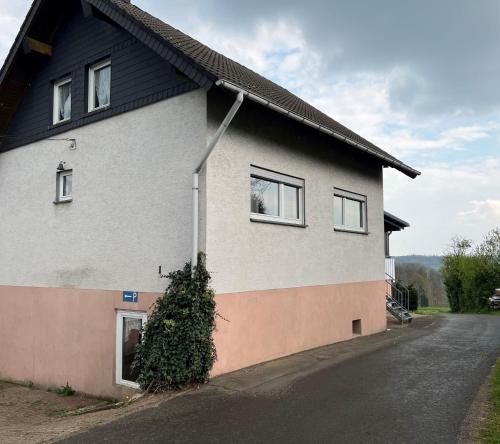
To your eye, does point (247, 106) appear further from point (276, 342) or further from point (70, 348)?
point (70, 348)

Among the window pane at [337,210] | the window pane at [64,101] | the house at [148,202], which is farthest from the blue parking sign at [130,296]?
the window pane at [337,210]

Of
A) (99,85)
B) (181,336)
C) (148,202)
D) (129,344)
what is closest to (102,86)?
(99,85)

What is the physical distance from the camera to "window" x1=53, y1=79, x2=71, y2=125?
11.5m

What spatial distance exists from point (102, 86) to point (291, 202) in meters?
4.85

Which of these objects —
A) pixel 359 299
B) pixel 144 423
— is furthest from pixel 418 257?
pixel 144 423

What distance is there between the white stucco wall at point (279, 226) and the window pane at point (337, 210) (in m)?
0.35

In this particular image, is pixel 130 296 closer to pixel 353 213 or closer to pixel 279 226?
pixel 279 226

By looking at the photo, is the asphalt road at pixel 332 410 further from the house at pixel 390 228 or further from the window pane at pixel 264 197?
the house at pixel 390 228

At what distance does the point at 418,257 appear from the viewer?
126562mm

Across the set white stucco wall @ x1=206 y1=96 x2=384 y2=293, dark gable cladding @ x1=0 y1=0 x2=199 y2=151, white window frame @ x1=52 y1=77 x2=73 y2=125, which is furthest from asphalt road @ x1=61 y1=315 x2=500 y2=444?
white window frame @ x1=52 y1=77 x2=73 y2=125

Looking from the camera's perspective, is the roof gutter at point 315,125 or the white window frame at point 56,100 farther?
the white window frame at point 56,100

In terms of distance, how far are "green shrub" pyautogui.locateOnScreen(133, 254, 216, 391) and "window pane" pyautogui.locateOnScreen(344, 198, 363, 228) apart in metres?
5.78

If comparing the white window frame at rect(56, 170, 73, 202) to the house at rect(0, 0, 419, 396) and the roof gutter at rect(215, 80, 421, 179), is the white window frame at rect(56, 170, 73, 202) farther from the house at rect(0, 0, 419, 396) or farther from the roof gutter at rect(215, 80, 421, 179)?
the roof gutter at rect(215, 80, 421, 179)

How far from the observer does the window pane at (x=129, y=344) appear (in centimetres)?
918
